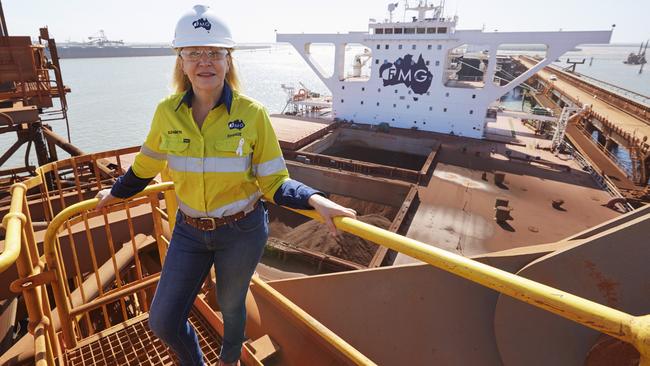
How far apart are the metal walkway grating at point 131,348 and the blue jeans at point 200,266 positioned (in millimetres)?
902

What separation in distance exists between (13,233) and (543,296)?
2.53 m

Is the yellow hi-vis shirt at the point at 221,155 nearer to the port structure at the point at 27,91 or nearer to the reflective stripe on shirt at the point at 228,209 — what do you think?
the reflective stripe on shirt at the point at 228,209

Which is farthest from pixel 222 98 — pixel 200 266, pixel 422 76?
pixel 422 76

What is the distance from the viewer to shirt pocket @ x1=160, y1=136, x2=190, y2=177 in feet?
6.46

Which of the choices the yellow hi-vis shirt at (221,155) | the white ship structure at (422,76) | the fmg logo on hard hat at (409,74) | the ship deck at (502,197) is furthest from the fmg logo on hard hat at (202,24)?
the fmg logo on hard hat at (409,74)

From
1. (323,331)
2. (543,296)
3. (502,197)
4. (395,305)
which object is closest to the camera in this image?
(543,296)

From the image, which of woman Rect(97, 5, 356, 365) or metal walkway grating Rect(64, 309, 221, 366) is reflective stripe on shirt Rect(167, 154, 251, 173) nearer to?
woman Rect(97, 5, 356, 365)

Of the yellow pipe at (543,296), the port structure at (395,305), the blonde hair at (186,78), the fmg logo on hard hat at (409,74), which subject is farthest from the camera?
the fmg logo on hard hat at (409,74)

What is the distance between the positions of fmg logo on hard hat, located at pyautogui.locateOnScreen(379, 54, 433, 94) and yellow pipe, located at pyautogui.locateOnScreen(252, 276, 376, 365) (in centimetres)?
1936

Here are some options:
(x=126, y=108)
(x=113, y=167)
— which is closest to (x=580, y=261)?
(x=113, y=167)

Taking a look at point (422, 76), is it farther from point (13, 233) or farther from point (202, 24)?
point (13, 233)

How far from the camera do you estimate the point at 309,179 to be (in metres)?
15.5

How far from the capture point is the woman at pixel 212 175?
6.26 feet

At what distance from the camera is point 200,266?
→ 84.0 inches
